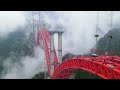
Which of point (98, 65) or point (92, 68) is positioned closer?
point (98, 65)

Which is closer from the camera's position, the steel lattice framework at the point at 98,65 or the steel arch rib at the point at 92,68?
the steel arch rib at the point at 92,68

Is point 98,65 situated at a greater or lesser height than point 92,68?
greater

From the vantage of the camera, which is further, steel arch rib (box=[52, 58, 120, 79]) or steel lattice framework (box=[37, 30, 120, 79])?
steel lattice framework (box=[37, 30, 120, 79])

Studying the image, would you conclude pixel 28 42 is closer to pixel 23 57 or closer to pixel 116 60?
pixel 23 57
